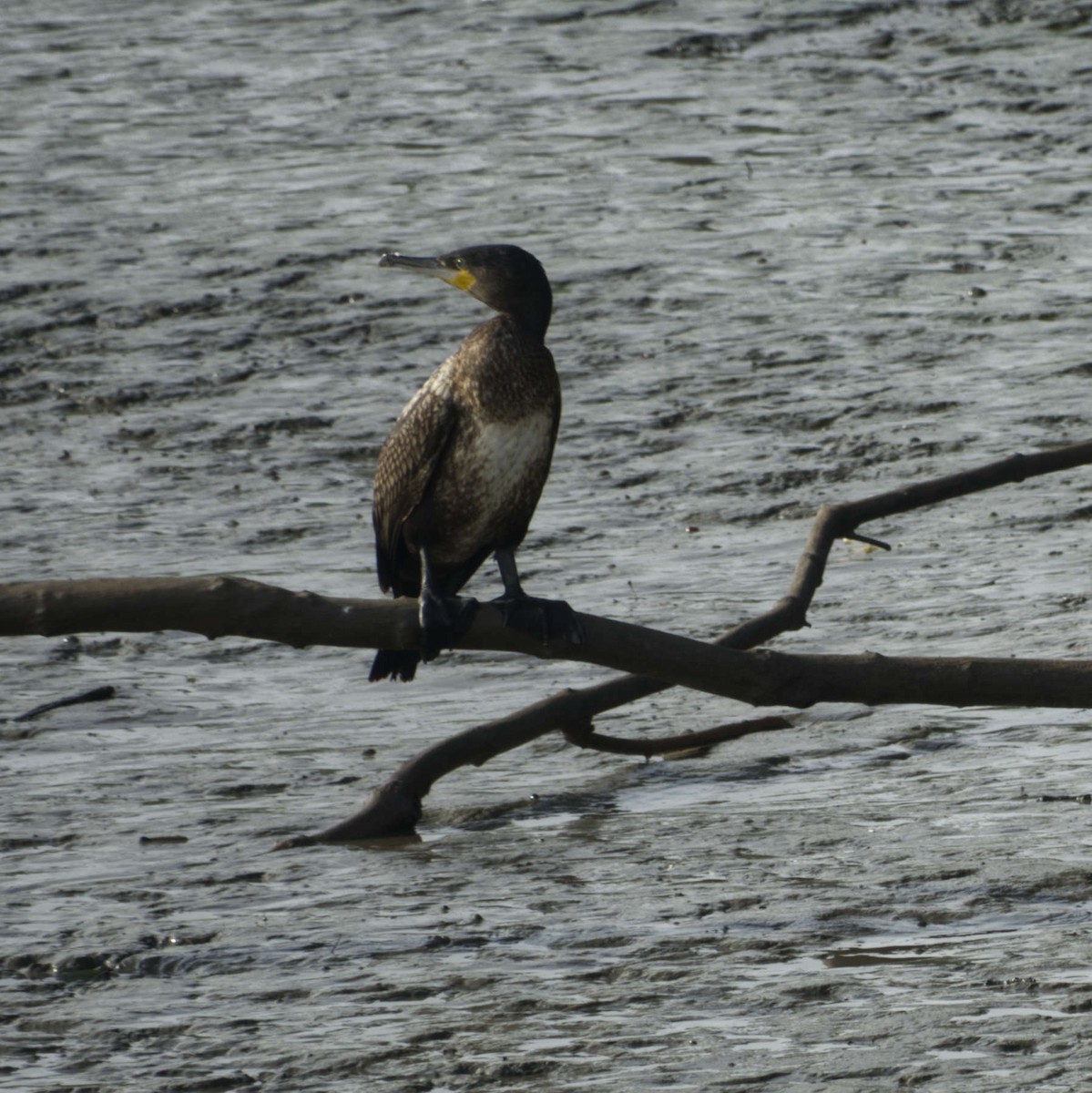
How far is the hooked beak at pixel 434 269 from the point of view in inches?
197

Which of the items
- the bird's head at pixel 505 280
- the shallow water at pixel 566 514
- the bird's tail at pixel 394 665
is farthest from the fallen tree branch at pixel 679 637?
the bird's head at pixel 505 280

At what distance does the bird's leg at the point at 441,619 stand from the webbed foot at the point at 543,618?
78mm

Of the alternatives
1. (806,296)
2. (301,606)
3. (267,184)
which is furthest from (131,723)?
(267,184)

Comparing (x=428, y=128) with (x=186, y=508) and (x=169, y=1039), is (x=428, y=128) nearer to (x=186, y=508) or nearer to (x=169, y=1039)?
(x=186, y=508)

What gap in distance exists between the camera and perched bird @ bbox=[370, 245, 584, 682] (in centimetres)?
482

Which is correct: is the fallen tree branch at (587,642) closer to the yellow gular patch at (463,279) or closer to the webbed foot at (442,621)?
the webbed foot at (442,621)

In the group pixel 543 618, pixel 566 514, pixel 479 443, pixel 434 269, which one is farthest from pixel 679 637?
pixel 566 514

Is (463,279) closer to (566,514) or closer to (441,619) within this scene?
(441,619)

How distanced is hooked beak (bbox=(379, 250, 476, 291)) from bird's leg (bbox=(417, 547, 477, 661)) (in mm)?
690

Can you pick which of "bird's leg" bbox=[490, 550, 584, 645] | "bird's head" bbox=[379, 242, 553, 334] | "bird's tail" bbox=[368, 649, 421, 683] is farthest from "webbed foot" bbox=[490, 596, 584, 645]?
"bird's head" bbox=[379, 242, 553, 334]

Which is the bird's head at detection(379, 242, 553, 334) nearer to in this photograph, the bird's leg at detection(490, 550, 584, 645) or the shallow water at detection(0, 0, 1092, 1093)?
the bird's leg at detection(490, 550, 584, 645)

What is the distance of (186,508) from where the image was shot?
9266 mm

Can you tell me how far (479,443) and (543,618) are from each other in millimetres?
556

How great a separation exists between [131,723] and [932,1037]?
3299 mm
